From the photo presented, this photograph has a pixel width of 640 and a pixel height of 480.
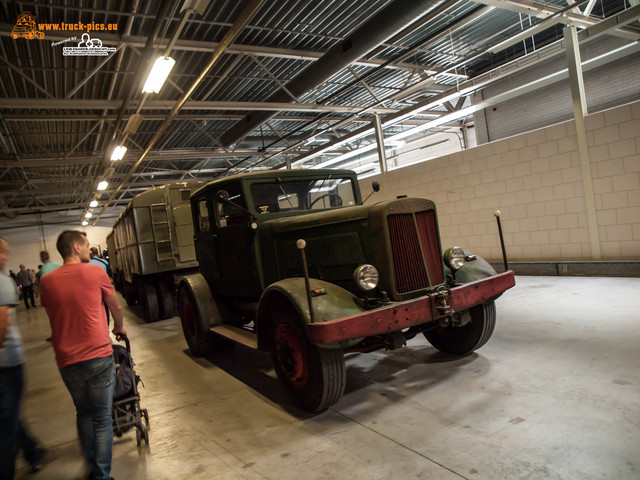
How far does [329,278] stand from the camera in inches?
143

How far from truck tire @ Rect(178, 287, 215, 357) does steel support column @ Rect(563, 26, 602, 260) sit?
257 inches

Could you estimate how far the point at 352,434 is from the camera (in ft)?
9.07

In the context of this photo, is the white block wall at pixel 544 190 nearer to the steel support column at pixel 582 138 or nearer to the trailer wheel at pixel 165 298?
the steel support column at pixel 582 138

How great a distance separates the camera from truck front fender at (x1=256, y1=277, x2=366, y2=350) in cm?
292

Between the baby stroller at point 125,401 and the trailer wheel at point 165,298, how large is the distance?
5.33 metres

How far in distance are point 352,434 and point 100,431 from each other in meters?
1.57

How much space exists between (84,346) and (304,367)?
1.54 m

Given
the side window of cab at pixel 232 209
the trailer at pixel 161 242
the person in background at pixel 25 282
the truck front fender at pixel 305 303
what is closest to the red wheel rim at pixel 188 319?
the side window of cab at pixel 232 209

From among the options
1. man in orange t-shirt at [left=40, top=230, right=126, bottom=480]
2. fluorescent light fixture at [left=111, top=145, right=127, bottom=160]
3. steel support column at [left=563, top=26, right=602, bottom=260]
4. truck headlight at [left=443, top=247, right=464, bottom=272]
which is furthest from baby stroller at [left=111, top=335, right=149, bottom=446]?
fluorescent light fixture at [left=111, top=145, right=127, bottom=160]

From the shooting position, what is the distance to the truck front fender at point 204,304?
4.72 meters

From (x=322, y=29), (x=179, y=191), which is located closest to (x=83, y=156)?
(x=179, y=191)

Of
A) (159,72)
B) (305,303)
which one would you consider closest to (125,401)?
(305,303)

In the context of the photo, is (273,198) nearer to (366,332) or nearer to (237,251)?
(237,251)

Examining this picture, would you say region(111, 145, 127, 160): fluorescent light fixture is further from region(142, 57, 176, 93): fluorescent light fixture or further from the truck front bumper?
the truck front bumper
